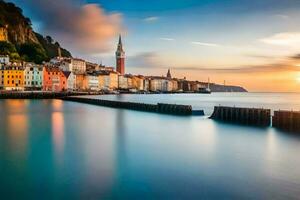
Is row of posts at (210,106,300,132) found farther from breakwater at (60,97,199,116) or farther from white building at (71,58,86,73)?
white building at (71,58,86,73)

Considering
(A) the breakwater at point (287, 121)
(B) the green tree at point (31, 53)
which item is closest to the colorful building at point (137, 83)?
(B) the green tree at point (31, 53)

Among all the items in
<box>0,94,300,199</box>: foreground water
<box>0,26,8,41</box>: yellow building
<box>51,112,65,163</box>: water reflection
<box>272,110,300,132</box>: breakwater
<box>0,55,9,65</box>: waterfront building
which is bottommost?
<box>0,94,300,199</box>: foreground water

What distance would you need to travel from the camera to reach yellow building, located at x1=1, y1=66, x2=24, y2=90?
284 ft

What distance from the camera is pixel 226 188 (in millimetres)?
10250

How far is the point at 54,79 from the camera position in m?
98.8

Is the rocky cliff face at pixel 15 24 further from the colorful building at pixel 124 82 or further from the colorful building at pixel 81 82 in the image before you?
the colorful building at pixel 124 82

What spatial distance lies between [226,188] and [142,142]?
9.57 m

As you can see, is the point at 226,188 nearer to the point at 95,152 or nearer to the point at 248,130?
the point at 95,152

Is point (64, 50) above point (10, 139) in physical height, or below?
above

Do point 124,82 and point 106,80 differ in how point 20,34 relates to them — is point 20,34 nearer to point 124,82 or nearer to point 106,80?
point 106,80

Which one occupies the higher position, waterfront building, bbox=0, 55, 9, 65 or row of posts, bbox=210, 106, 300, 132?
waterfront building, bbox=0, 55, 9, 65

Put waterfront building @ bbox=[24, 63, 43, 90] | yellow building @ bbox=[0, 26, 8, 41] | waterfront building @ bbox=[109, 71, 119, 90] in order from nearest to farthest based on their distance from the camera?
waterfront building @ bbox=[24, 63, 43, 90], yellow building @ bbox=[0, 26, 8, 41], waterfront building @ bbox=[109, 71, 119, 90]

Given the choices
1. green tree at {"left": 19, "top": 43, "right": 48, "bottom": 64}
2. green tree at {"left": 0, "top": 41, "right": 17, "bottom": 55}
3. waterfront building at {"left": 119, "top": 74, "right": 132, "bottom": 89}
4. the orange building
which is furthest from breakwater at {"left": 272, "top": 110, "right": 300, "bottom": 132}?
waterfront building at {"left": 119, "top": 74, "right": 132, "bottom": 89}

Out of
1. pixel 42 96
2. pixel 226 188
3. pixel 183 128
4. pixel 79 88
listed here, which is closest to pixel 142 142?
pixel 183 128
